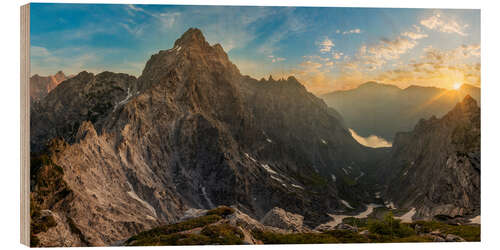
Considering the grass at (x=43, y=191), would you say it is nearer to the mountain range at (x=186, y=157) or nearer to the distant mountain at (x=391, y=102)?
the mountain range at (x=186, y=157)

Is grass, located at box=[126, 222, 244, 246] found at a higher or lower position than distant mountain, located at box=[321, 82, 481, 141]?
lower

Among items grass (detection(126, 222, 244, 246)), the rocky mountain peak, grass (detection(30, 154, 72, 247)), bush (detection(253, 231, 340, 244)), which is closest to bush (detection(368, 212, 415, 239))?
bush (detection(253, 231, 340, 244))

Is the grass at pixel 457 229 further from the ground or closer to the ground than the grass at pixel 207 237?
closer to the ground

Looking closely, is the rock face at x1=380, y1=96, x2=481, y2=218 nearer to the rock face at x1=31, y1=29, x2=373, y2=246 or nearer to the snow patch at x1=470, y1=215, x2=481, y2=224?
the snow patch at x1=470, y1=215, x2=481, y2=224

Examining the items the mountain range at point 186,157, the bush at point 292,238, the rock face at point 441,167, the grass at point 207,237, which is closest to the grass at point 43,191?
the mountain range at point 186,157
